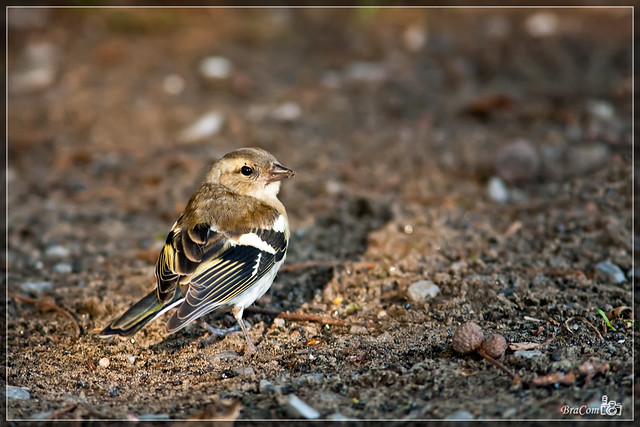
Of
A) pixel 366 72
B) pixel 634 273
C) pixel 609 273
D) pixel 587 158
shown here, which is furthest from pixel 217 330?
pixel 366 72

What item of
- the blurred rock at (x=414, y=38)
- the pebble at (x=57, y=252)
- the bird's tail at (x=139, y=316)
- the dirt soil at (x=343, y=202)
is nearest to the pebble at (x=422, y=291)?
the dirt soil at (x=343, y=202)

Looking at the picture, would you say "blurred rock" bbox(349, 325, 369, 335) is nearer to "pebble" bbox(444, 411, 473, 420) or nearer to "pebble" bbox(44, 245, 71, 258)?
"pebble" bbox(444, 411, 473, 420)

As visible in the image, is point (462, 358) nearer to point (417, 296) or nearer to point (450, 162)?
point (417, 296)

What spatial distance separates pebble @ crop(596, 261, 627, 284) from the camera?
4281 millimetres

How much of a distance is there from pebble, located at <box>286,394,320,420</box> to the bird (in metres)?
0.79

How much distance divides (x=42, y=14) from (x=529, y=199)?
24.1ft

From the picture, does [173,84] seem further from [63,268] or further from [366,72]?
[63,268]

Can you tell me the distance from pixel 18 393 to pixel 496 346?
2.46 m

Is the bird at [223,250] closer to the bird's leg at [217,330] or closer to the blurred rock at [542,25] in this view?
the bird's leg at [217,330]

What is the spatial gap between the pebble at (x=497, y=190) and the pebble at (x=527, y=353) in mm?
2391

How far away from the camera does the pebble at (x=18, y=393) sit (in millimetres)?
3350

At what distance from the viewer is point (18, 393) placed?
3391mm

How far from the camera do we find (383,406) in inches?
122

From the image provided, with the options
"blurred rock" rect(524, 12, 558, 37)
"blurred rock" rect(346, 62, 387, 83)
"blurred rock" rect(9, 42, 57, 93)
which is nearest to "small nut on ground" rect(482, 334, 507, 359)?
"blurred rock" rect(346, 62, 387, 83)
